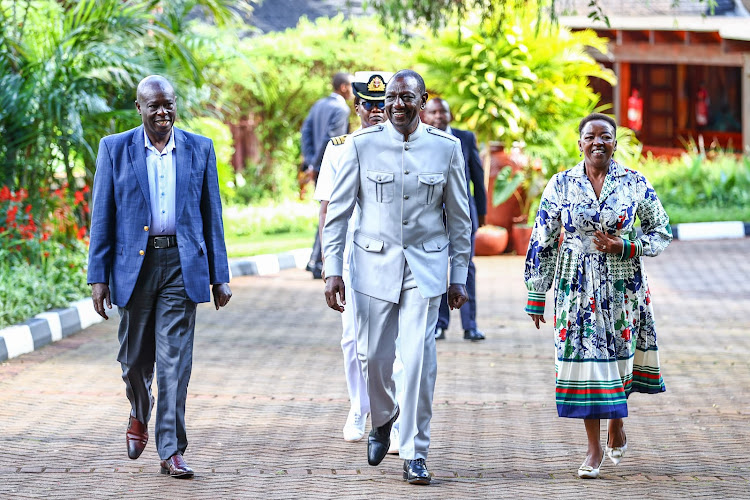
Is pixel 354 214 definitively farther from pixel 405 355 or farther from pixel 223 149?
pixel 223 149

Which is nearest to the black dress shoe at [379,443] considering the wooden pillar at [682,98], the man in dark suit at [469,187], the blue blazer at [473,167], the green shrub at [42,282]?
the man in dark suit at [469,187]

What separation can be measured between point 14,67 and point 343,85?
3.07 metres

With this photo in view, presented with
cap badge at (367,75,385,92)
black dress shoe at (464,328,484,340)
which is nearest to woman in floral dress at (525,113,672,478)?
cap badge at (367,75,385,92)

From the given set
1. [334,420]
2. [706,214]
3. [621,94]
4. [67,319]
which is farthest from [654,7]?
[334,420]

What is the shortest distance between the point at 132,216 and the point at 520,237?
9980mm

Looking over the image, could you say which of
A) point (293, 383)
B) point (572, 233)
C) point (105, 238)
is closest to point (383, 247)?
point (572, 233)

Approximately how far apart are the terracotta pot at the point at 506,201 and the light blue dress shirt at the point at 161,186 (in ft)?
32.0

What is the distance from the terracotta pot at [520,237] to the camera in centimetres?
1546

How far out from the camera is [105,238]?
6008mm

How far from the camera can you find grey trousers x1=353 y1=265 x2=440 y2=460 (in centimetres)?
587

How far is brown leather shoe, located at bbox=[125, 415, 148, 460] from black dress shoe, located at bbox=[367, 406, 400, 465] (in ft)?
3.53

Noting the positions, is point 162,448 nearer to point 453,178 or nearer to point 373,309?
point 373,309

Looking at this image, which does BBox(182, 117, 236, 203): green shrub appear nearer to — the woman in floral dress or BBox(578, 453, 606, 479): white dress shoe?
the woman in floral dress

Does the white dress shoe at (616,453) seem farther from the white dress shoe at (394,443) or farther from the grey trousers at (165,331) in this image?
the grey trousers at (165,331)
